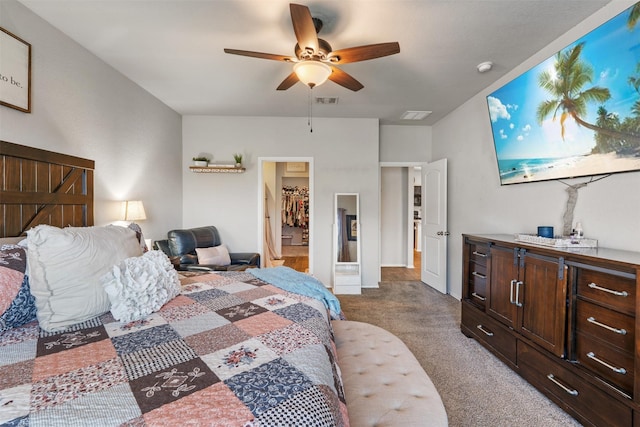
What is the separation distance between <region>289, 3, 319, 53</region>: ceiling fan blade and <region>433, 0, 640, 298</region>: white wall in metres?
2.05

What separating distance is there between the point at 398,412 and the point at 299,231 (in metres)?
7.02

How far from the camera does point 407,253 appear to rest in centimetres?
573

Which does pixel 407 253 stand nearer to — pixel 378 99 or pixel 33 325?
pixel 378 99

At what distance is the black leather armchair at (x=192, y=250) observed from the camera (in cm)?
314

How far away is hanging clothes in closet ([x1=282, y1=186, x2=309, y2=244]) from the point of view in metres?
7.74

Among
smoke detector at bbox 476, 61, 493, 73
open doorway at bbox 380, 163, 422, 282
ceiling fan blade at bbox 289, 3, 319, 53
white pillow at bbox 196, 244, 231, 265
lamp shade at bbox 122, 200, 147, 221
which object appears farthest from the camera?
open doorway at bbox 380, 163, 422, 282

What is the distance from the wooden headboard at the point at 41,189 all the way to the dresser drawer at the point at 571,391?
3.66m

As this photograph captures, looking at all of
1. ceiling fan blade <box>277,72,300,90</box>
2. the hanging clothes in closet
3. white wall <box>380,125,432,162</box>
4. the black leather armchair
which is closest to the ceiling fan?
ceiling fan blade <box>277,72,300,90</box>

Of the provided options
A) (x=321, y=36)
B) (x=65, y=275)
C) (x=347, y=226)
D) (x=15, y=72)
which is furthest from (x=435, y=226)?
(x=15, y=72)

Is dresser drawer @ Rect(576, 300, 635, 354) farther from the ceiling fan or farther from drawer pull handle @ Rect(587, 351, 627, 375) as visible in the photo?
the ceiling fan

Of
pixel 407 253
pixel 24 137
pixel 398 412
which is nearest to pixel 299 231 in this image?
pixel 407 253

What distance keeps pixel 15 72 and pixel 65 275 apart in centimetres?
163

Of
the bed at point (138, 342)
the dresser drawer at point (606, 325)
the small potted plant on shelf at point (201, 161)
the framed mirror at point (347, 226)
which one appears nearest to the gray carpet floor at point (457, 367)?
the dresser drawer at point (606, 325)

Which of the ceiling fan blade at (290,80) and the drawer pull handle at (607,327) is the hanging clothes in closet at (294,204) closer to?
the ceiling fan blade at (290,80)
